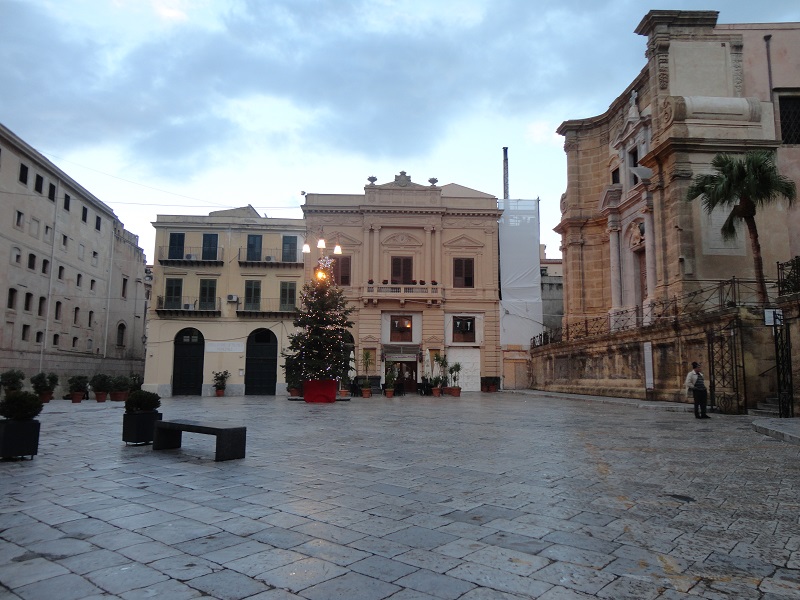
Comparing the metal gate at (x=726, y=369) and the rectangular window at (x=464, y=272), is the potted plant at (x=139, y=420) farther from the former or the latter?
the rectangular window at (x=464, y=272)

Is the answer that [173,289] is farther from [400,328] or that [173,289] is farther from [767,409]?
[767,409]

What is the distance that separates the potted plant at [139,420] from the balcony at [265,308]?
27.8 m

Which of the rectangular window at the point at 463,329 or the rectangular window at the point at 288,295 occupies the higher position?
the rectangular window at the point at 288,295

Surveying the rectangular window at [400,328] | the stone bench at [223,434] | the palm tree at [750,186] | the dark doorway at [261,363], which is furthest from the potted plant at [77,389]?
the palm tree at [750,186]

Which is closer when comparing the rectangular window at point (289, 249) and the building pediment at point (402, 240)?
the rectangular window at point (289, 249)

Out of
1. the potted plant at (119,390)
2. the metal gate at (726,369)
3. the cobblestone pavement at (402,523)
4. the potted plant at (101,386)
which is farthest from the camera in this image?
the potted plant at (119,390)

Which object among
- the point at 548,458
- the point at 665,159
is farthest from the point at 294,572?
the point at 665,159

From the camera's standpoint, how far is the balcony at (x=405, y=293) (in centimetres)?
3641

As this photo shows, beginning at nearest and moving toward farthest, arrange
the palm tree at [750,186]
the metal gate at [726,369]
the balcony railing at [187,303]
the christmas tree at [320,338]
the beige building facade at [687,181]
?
1. the metal gate at [726,369]
2. the palm tree at [750,186]
3. the christmas tree at [320,338]
4. the beige building facade at [687,181]
5. the balcony railing at [187,303]

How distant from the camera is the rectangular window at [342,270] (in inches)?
1457

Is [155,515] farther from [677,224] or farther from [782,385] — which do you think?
[677,224]

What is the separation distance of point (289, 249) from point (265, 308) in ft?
13.7

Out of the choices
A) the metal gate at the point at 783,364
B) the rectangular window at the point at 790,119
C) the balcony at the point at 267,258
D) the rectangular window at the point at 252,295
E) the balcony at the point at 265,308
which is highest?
the rectangular window at the point at 790,119

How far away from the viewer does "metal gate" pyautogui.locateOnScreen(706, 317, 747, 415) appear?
15367 mm
